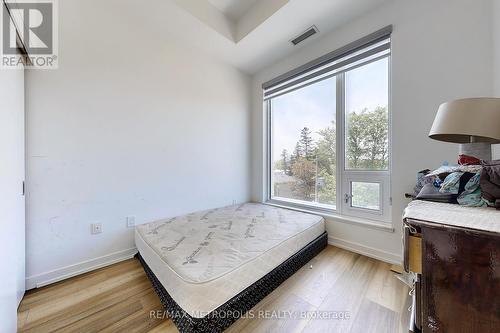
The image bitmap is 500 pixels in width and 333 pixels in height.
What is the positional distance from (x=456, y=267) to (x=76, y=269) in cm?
261

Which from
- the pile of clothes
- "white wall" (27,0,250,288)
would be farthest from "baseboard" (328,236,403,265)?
"white wall" (27,0,250,288)

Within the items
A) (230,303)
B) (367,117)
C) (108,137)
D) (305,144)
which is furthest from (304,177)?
(108,137)

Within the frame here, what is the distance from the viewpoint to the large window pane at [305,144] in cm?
245

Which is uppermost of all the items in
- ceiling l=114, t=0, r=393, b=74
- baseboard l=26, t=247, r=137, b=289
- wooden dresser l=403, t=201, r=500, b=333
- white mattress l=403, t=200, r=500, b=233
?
ceiling l=114, t=0, r=393, b=74

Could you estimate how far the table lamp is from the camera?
3.03 feet

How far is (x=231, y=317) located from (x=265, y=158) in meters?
2.38

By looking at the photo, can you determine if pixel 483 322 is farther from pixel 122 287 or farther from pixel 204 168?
pixel 204 168

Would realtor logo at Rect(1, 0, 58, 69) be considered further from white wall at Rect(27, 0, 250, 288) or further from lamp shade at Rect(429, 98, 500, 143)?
lamp shade at Rect(429, 98, 500, 143)

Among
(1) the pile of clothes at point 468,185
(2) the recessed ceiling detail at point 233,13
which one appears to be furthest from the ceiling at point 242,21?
(1) the pile of clothes at point 468,185

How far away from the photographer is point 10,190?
110 centimetres

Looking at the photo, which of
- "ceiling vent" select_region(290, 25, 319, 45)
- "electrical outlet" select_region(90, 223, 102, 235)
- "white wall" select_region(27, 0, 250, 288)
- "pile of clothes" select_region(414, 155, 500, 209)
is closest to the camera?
"pile of clothes" select_region(414, 155, 500, 209)

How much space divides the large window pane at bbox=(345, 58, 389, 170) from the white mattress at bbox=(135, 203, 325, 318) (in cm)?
90

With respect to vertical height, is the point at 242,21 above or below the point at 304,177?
above

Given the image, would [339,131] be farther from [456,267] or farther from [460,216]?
[456,267]
